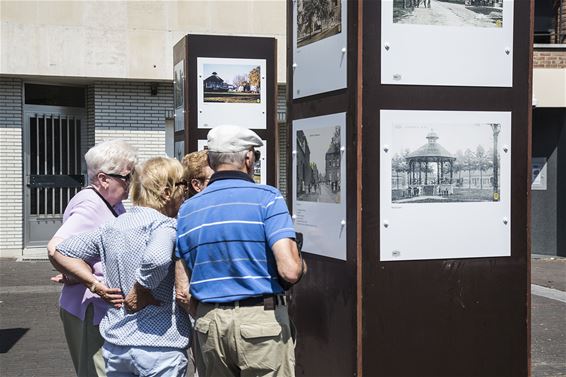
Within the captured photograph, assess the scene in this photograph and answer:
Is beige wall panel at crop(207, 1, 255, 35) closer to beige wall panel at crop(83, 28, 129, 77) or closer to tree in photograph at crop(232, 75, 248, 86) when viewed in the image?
beige wall panel at crop(83, 28, 129, 77)

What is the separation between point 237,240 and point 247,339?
413 mm

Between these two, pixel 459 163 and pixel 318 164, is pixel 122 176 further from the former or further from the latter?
pixel 459 163

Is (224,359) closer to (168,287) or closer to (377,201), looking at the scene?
(168,287)

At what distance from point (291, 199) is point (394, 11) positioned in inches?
52.5

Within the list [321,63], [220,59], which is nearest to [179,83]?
[220,59]

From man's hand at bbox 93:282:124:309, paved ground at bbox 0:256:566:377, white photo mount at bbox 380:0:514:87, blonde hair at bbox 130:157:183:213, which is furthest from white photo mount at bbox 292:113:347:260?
paved ground at bbox 0:256:566:377

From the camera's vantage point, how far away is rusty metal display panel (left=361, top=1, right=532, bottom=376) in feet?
13.6

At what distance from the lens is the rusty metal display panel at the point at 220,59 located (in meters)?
9.14

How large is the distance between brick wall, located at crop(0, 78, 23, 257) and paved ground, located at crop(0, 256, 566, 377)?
0.91m

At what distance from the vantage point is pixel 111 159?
14.7 ft

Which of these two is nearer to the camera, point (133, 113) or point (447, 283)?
point (447, 283)

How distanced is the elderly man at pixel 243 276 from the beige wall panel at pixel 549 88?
14677 mm

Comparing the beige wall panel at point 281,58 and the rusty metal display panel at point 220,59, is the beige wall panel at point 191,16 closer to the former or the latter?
the beige wall panel at point 281,58

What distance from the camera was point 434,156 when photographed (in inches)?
167
